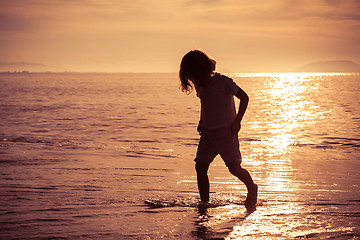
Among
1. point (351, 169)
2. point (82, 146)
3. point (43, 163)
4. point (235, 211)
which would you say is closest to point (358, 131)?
point (351, 169)

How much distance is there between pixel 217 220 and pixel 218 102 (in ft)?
4.20

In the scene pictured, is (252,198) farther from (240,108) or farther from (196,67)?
(196,67)

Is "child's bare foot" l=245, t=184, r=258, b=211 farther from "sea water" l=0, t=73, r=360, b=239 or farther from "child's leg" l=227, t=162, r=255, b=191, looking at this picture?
"sea water" l=0, t=73, r=360, b=239

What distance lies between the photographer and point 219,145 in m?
5.52

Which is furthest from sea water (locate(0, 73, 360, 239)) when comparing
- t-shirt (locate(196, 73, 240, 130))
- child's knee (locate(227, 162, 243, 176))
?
t-shirt (locate(196, 73, 240, 130))

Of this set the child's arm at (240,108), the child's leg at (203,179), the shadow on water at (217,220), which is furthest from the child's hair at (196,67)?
the shadow on water at (217,220)

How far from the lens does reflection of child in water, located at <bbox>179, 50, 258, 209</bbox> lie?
17.5 feet

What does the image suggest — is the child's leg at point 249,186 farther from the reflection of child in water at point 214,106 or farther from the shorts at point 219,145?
the shorts at point 219,145

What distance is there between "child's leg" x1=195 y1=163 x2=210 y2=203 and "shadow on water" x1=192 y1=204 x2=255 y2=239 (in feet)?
0.59

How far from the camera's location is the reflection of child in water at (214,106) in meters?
5.32

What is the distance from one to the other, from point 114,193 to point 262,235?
261 centimetres

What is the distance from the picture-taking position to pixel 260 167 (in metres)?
9.09

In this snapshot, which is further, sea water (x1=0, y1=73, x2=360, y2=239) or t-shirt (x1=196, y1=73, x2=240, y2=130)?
t-shirt (x1=196, y1=73, x2=240, y2=130)

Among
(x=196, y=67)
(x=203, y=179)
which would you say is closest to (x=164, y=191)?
(x=203, y=179)
